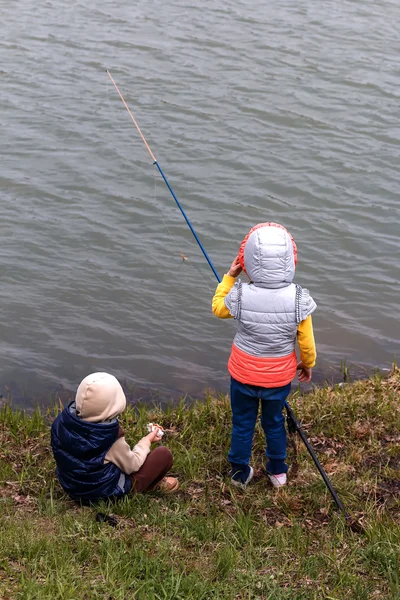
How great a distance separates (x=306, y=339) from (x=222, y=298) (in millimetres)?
560

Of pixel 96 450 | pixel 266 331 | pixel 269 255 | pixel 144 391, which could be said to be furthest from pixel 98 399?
Result: pixel 144 391

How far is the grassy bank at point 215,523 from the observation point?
3.89m

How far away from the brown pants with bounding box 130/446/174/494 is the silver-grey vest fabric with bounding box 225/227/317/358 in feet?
2.76

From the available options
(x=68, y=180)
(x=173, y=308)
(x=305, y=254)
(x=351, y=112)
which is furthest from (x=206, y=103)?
(x=173, y=308)

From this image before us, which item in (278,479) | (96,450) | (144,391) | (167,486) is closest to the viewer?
(96,450)

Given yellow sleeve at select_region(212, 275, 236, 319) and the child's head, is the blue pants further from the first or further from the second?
the child's head

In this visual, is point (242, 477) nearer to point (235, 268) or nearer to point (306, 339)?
point (306, 339)

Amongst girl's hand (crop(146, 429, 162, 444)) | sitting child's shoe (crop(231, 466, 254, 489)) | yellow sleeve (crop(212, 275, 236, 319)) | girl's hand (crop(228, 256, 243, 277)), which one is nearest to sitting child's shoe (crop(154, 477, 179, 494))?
girl's hand (crop(146, 429, 162, 444))

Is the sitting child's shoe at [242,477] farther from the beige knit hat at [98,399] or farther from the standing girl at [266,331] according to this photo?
the beige knit hat at [98,399]

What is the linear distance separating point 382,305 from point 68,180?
4.36m

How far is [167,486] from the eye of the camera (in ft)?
16.8

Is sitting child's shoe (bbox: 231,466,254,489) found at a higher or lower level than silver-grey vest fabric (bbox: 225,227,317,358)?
lower

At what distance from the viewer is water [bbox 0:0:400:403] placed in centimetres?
835

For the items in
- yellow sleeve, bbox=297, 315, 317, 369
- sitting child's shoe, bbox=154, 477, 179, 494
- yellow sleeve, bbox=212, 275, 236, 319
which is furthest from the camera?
sitting child's shoe, bbox=154, 477, 179, 494
